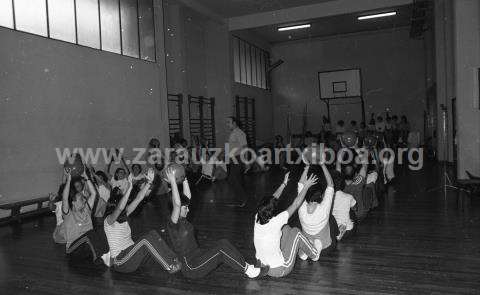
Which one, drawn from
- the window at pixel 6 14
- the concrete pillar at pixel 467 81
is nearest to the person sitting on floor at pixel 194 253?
the window at pixel 6 14

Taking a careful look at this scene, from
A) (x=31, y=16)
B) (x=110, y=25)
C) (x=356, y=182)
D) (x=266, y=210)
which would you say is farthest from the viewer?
(x=110, y=25)

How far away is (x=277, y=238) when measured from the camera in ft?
10.7

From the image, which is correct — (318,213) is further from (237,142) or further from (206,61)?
(206,61)

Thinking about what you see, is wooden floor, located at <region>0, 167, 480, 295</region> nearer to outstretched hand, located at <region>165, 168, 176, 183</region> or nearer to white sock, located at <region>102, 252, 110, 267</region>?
white sock, located at <region>102, 252, 110, 267</region>

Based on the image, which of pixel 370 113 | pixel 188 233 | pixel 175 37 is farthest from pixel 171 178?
pixel 370 113

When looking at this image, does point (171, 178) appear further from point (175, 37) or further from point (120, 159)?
point (175, 37)

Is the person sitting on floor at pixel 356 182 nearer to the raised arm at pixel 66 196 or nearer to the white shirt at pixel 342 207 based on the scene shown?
the white shirt at pixel 342 207

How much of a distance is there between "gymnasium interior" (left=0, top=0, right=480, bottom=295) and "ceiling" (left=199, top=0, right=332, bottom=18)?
0.18ft

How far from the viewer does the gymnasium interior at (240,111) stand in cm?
361

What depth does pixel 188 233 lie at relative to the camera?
11.0 feet

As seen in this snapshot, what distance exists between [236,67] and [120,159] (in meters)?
6.62

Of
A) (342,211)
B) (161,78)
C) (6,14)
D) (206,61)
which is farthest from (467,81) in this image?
(6,14)

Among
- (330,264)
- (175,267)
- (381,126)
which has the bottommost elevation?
(330,264)

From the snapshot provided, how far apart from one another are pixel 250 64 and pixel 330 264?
12.0 m
